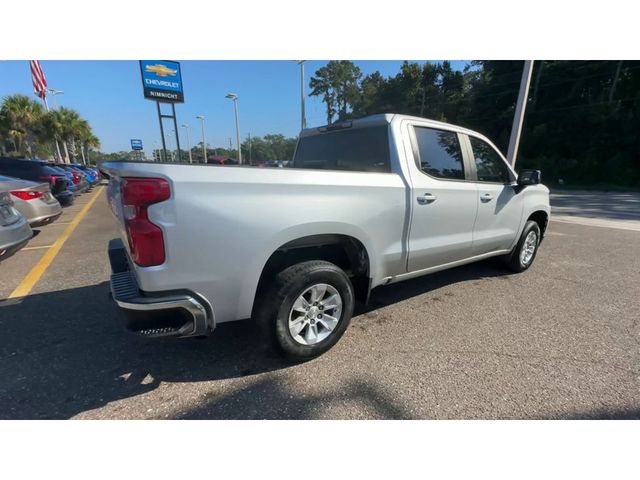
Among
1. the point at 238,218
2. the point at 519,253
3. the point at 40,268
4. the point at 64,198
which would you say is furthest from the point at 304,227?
the point at 64,198

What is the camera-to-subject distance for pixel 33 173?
29.9 feet

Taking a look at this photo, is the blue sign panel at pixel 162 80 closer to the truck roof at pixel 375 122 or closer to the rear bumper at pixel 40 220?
the rear bumper at pixel 40 220

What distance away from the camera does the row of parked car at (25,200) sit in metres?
3.84

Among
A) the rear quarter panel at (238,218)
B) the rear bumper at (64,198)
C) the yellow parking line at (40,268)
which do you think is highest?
the rear quarter panel at (238,218)

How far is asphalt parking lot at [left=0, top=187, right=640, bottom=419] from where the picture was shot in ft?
6.86

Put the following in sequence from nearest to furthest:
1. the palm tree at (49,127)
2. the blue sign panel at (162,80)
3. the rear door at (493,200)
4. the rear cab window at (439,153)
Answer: the rear cab window at (439,153)
the rear door at (493,200)
the blue sign panel at (162,80)
the palm tree at (49,127)

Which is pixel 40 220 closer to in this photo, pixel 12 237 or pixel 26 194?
pixel 26 194

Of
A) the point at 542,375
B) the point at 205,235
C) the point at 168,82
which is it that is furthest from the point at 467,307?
the point at 168,82

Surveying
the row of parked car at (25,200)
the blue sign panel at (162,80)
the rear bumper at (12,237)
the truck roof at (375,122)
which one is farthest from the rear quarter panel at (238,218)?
the blue sign panel at (162,80)

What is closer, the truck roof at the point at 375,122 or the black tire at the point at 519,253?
the truck roof at the point at 375,122

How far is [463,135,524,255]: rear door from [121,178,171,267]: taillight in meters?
3.17

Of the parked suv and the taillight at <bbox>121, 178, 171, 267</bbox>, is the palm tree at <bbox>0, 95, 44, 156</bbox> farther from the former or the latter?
the taillight at <bbox>121, 178, 171, 267</bbox>

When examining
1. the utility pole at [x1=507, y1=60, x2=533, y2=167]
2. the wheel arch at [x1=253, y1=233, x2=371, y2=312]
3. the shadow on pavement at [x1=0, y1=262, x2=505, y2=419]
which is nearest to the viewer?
the shadow on pavement at [x1=0, y1=262, x2=505, y2=419]

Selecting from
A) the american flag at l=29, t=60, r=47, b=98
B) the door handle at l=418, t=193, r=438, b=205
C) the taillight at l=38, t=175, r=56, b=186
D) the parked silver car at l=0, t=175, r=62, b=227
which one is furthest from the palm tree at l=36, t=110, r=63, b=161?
the door handle at l=418, t=193, r=438, b=205
